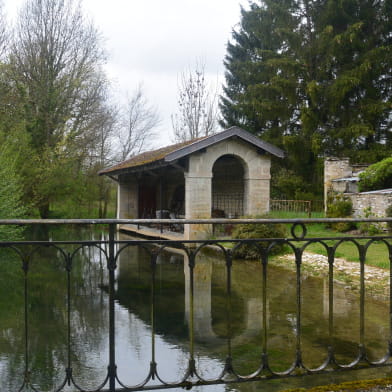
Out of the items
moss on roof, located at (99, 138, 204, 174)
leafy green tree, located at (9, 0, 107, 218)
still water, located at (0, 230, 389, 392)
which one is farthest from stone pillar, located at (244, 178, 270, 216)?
leafy green tree, located at (9, 0, 107, 218)

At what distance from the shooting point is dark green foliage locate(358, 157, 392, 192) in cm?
1539

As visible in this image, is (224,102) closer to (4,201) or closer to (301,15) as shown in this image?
(301,15)

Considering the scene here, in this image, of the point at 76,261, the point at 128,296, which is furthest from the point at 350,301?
the point at 76,261

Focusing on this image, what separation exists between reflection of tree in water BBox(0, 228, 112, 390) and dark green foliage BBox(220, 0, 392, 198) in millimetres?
17482

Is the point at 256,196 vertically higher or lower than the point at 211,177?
lower

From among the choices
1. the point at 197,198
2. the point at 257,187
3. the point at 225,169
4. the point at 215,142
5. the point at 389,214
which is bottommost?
the point at 389,214

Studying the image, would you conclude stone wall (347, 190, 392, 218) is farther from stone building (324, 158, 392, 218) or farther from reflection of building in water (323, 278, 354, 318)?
reflection of building in water (323, 278, 354, 318)

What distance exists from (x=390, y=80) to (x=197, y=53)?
11.9 metres

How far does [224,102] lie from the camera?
29.1m

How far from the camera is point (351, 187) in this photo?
17594 mm

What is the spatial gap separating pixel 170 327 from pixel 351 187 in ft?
46.5

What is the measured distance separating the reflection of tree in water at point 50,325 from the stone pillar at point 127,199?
10.8m

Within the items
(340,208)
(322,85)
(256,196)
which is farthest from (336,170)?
(322,85)

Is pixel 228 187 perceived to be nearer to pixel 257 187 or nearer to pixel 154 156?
pixel 257 187
